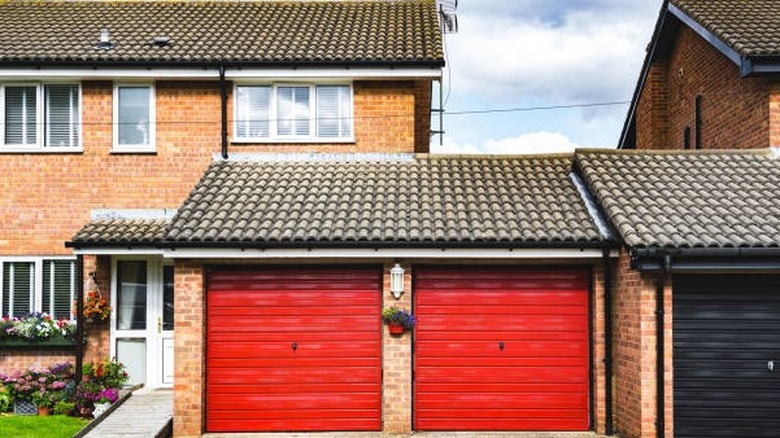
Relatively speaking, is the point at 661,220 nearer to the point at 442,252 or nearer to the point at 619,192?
the point at 619,192

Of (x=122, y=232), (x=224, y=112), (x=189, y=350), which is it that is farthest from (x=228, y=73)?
(x=189, y=350)

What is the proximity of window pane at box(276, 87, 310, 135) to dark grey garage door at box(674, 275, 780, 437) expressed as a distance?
783 cm

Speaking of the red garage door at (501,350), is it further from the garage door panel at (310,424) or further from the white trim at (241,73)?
the white trim at (241,73)

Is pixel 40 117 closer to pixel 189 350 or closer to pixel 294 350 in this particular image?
pixel 189 350

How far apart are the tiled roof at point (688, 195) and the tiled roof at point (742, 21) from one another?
1944 millimetres

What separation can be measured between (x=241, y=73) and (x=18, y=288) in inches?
230

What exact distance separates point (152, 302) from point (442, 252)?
6.06 m

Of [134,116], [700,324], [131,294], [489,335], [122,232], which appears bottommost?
[489,335]

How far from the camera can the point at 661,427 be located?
10.7 metres

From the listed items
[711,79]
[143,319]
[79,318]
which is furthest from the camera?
[711,79]

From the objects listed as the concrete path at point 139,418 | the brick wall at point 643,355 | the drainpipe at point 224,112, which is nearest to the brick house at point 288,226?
the drainpipe at point 224,112

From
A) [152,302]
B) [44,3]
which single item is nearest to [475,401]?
[152,302]

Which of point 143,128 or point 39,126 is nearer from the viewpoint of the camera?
point 39,126

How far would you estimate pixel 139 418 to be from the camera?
40.0 ft
